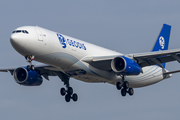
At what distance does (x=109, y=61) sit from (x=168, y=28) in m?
17.1

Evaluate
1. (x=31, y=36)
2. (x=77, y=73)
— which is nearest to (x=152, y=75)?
(x=77, y=73)

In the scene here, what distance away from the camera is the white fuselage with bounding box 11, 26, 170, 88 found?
111 feet

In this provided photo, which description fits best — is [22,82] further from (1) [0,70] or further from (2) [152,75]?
(2) [152,75]

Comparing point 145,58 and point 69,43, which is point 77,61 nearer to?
point 69,43

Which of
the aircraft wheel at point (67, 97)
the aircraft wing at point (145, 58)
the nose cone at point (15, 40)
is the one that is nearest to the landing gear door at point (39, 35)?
the nose cone at point (15, 40)

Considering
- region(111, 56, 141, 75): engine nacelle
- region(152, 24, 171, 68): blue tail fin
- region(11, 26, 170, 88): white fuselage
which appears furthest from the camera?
region(152, 24, 171, 68): blue tail fin

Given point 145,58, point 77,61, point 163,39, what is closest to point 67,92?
point 77,61

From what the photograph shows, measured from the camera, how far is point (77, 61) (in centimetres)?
3750

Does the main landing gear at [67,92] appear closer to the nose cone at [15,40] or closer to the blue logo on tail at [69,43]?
the blue logo on tail at [69,43]

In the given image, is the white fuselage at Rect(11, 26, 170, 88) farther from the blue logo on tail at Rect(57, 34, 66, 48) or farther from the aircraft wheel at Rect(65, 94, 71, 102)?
the aircraft wheel at Rect(65, 94, 71, 102)

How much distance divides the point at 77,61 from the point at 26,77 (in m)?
7.70

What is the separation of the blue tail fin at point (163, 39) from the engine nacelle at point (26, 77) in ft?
51.5

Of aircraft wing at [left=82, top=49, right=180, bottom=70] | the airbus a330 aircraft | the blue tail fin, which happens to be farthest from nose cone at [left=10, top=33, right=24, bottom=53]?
the blue tail fin

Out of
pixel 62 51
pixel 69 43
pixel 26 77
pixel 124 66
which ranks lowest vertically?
pixel 124 66
